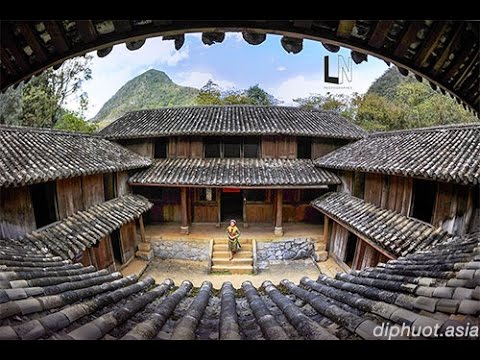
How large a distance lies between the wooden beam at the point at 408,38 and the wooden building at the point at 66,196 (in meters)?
8.73

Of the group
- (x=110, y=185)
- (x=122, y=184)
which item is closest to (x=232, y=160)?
(x=122, y=184)

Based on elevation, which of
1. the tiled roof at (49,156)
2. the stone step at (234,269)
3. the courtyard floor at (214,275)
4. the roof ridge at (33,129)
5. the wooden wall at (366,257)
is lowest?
the courtyard floor at (214,275)

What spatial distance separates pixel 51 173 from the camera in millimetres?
9086

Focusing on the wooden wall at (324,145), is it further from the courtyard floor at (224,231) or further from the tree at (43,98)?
the tree at (43,98)

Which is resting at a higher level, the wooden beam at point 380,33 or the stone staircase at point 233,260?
the wooden beam at point 380,33

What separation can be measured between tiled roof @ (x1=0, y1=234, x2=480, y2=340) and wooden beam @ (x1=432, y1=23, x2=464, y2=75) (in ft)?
7.09

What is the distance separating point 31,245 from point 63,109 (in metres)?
22.5

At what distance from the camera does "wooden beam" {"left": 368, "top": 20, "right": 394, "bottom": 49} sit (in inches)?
95.5

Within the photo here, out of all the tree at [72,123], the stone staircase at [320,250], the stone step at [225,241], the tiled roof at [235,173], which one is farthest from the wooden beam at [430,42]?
the tree at [72,123]

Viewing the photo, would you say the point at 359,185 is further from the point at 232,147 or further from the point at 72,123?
the point at 72,123

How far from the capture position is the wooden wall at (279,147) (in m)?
17.4

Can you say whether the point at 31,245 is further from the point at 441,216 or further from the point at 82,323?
the point at 441,216
